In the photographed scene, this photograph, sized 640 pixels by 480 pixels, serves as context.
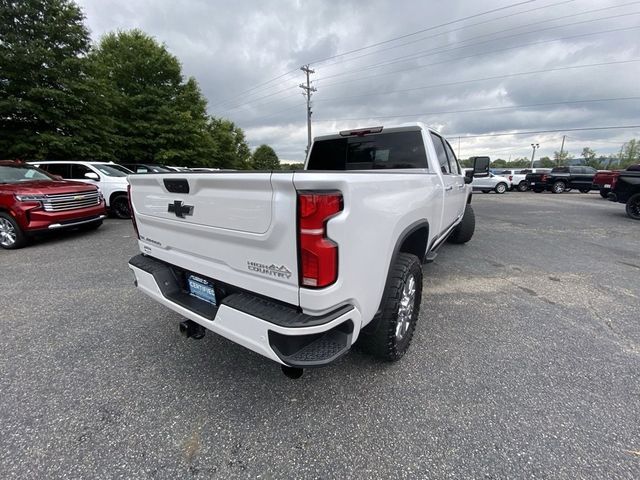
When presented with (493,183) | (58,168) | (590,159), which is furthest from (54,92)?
(590,159)

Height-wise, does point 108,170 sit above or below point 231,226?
above

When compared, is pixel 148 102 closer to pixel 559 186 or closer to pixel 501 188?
pixel 501 188

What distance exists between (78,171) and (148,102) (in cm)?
1266

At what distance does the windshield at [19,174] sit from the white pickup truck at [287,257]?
20.3 feet

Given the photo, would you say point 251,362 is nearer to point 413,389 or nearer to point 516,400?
point 413,389

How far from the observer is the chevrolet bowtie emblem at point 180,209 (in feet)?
6.70

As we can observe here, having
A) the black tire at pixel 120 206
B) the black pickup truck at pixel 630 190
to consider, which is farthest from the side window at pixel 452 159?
the black tire at pixel 120 206

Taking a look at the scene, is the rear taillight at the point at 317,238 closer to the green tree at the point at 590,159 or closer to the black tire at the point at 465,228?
the black tire at the point at 465,228

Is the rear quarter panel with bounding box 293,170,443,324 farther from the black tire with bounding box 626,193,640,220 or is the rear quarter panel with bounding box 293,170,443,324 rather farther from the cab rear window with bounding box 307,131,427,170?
the black tire with bounding box 626,193,640,220

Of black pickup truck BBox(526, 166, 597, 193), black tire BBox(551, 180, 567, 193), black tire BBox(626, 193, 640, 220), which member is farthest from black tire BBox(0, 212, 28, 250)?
black tire BBox(551, 180, 567, 193)

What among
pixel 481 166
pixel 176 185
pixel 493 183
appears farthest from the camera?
pixel 493 183

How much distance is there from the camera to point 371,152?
3.92 metres

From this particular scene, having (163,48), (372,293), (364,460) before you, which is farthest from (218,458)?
(163,48)

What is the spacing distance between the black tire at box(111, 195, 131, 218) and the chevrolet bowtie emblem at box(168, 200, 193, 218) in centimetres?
819
